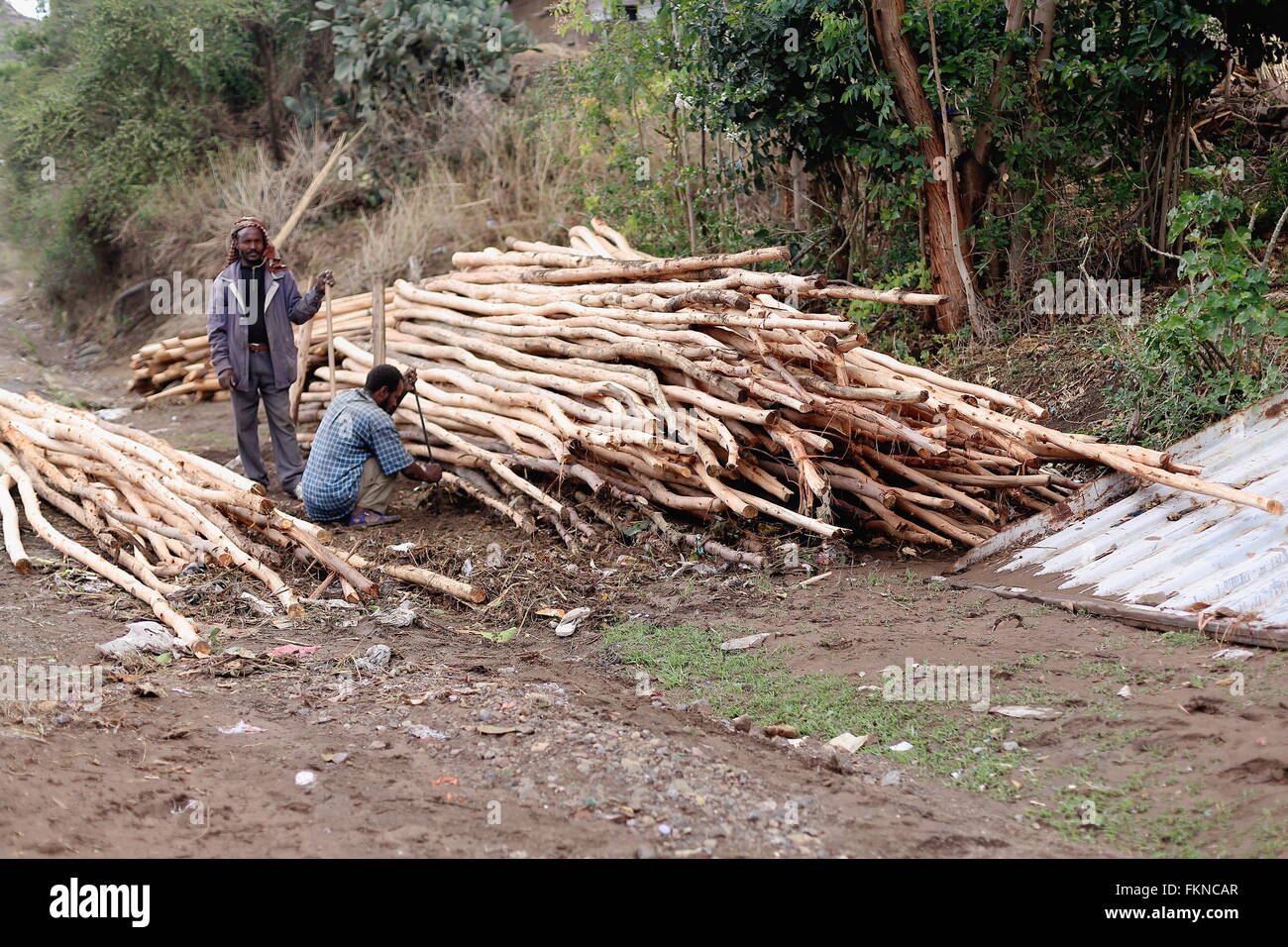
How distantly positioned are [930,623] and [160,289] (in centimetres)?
1171

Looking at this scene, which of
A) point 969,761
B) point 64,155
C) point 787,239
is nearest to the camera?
point 969,761

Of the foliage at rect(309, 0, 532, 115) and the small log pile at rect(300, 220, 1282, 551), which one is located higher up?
the foliage at rect(309, 0, 532, 115)

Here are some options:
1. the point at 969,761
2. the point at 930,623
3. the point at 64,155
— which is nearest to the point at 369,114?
the point at 64,155

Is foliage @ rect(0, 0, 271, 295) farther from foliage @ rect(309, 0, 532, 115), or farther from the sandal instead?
the sandal

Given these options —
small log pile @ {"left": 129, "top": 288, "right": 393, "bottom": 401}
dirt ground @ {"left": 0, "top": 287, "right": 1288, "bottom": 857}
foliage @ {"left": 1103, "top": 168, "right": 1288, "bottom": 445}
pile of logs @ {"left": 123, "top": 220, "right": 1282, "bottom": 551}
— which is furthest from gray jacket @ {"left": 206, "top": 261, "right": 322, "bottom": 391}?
foliage @ {"left": 1103, "top": 168, "right": 1288, "bottom": 445}

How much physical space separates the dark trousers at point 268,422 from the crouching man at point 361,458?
2.71 ft

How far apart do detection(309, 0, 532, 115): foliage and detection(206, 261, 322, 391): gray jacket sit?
673 cm

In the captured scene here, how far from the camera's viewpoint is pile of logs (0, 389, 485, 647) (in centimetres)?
570

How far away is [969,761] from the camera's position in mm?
3811

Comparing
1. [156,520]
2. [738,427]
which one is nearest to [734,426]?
[738,427]

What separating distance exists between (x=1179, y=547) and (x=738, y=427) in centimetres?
236

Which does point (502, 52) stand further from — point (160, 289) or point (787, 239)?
point (787, 239)

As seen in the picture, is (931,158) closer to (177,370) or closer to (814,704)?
(814,704)

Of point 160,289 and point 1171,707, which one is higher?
point 160,289
